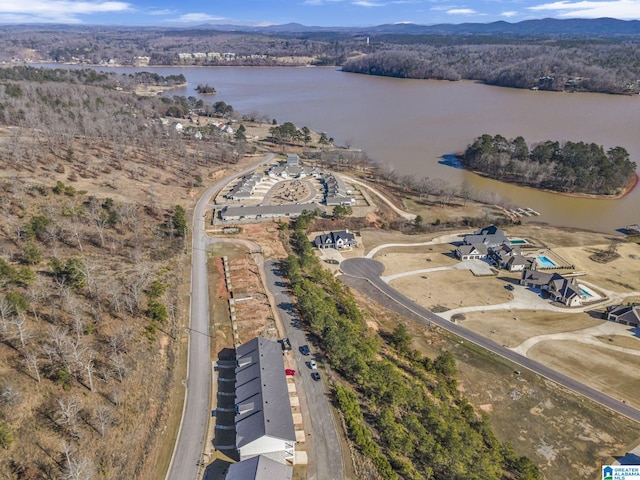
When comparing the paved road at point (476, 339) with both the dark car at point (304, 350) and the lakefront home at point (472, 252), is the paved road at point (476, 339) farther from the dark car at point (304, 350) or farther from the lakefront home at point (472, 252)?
the dark car at point (304, 350)

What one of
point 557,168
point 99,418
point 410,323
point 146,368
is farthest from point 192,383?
point 557,168

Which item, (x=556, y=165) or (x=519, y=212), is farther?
(x=556, y=165)

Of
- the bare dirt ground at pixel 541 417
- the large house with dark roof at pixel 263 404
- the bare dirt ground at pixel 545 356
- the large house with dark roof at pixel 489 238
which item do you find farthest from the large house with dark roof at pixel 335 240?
the large house with dark roof at pixel 263 404

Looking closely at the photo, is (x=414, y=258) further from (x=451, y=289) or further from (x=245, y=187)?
(x=245, y=187)

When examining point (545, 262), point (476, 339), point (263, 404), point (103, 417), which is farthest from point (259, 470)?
point (545, 262)

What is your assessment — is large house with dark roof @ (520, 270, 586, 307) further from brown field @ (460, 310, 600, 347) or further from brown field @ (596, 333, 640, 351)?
brown field @ (596, 333, 640, 351)
